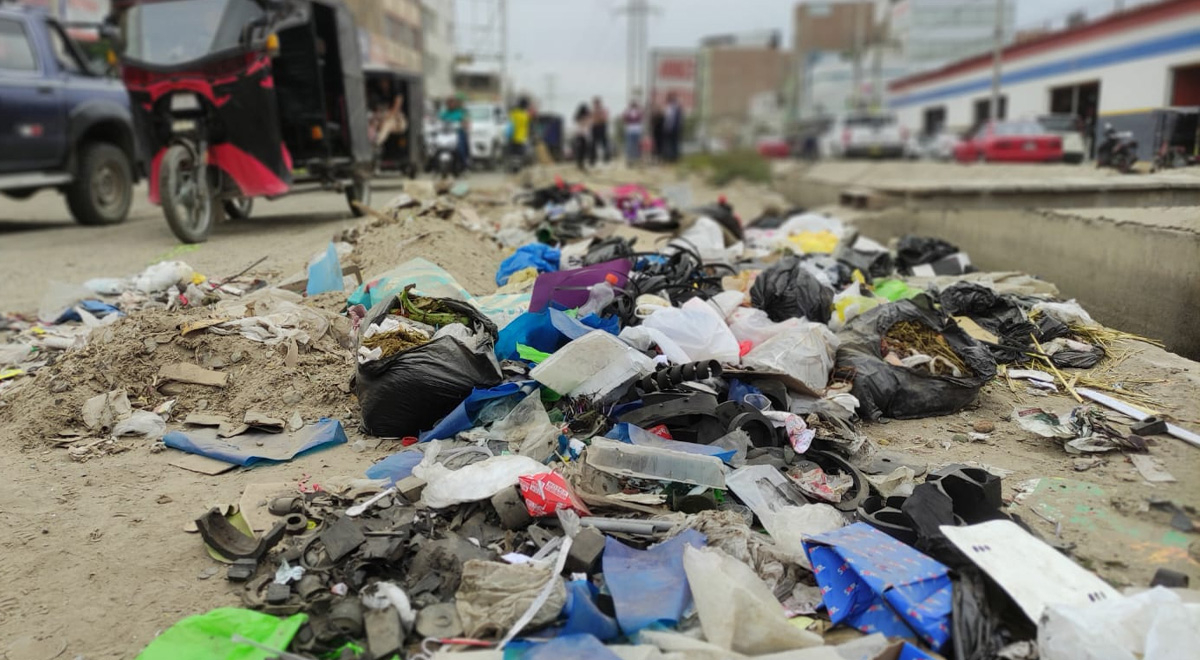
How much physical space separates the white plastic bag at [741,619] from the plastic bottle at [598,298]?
2315 millimetres

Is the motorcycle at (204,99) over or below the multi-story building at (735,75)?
below

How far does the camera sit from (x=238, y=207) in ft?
29.0

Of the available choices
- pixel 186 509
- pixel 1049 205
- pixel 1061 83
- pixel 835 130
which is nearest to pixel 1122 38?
pixel 1061 83

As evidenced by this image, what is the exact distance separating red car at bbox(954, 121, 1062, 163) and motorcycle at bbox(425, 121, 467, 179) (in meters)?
11.2

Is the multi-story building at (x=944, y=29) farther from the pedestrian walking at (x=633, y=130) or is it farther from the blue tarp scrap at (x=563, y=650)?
the blue tarp scrap at (x=563, y=650)

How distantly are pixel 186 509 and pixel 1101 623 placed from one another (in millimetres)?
2958

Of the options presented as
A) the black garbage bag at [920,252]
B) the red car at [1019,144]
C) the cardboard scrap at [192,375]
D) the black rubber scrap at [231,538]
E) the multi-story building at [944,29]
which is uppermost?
the multi-story building at [944,29]

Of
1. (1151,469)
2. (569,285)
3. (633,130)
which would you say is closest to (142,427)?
(569,285)

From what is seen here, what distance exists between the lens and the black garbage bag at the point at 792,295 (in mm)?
5156

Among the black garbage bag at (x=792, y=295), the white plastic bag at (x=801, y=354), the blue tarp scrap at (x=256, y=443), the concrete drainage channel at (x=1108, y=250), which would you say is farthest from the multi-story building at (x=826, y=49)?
the blue tarp scrap at (x=256, y=443)

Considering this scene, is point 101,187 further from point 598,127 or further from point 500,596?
point 598,127

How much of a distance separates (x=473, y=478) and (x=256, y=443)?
4.05ft

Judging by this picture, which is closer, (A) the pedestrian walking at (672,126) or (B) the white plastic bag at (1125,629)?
(B) the white plastic bag at (1125,629)

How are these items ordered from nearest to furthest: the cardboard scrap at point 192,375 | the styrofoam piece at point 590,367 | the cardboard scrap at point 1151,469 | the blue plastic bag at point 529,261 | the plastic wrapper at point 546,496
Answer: the plastic wrapper at point 546,496 → the cardboard scrap at point 1151,469 → the styrofoam piece at point 590,367 → the cardboard scrap at point 192,375 → the blue plastic bag at point 529,261
